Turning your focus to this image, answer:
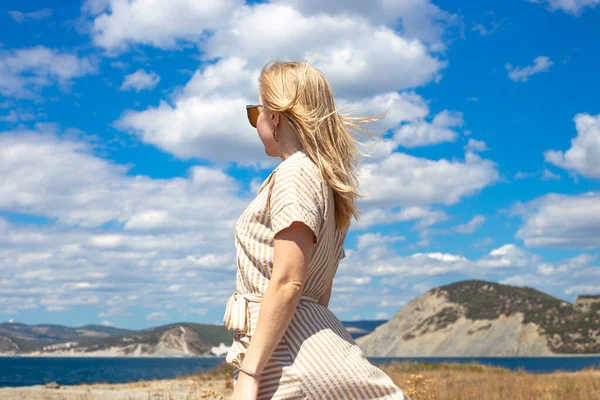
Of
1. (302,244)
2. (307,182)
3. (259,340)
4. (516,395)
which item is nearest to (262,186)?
(307,182)

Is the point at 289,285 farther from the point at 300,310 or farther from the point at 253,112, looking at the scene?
the point at 253,112

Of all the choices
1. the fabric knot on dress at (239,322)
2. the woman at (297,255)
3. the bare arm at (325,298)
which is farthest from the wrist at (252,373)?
the bare arm at (325,298)

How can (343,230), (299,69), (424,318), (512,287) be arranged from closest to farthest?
1. (299,69)
2. (343,230)
3. (424,318)
4. (512,287)

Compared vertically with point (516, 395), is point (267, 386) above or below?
above

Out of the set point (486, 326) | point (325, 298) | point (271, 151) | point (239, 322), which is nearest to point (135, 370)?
point (486, 326)

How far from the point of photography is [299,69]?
210cm

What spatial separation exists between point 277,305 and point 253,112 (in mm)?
743

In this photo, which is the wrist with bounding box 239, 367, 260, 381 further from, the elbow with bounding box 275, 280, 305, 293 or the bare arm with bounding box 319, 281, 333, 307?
the bare arm with bounding box 319, 281, 333, 307

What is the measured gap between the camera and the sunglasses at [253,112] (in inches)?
84.9

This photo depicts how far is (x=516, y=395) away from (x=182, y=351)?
19966cm

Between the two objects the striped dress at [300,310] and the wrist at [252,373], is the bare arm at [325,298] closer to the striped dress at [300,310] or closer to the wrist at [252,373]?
the striped dress at [300,310]

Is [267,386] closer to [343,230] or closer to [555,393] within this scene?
[343,230]

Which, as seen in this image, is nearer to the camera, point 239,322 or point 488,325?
point 239,322

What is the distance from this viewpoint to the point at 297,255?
1.82 m
